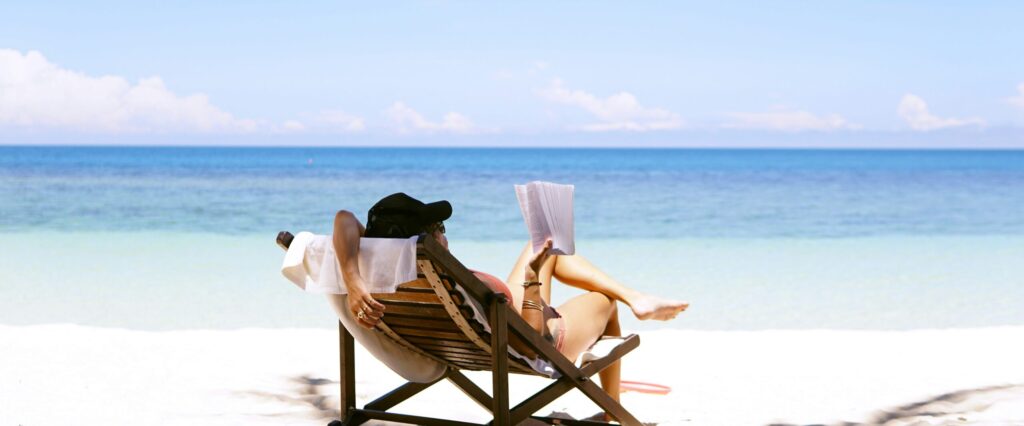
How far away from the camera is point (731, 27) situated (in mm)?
52875

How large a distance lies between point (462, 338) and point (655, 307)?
71 cm

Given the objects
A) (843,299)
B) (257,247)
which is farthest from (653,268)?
(257,247)

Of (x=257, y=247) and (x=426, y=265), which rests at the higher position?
(x=426, y=265)

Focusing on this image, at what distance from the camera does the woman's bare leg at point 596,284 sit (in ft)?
11.7

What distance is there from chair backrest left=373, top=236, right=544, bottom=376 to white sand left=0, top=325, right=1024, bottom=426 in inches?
39.6

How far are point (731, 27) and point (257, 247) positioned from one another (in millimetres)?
43209

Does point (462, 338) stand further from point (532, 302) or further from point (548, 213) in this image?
point (548, 213)

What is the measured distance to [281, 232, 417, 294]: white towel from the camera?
2.88 meters

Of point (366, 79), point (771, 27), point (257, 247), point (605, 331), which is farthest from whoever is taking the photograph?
point (366, 79)

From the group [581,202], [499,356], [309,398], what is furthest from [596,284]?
[581,202]

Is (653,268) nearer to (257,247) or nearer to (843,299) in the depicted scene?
(843,299)

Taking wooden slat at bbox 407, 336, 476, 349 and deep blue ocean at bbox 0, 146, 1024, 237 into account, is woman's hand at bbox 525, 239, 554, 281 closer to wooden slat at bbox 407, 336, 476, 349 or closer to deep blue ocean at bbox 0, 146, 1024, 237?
wooden slat at bbox 407, 336, 476, 349

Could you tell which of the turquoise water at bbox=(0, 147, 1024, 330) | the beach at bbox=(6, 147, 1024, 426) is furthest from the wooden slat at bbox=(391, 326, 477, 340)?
the turquoise water at bbox=(0, 147, 1024, 330)

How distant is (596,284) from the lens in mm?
3676
